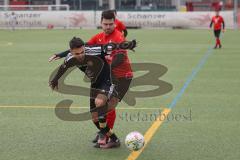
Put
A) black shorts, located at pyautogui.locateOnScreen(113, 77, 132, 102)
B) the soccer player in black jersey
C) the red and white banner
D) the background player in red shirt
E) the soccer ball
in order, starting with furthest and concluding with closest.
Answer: the red and white banner
black shorts, located at pyautogui.locateOnScreen(113, 77, 132, 102)
the background player in red shirt
the soccer player in black jersey
the soccer ball

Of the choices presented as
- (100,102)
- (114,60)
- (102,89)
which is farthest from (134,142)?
(114,60)

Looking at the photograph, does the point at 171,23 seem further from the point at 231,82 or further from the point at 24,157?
the point at 24,157

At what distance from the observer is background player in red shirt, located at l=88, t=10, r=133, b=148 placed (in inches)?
313

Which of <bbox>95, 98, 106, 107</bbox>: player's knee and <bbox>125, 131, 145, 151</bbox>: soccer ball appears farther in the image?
<bbox>95, 98, 106, 107</bbox>: player's knee

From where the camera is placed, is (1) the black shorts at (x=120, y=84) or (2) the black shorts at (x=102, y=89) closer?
(2) the black shorts at (x=102, y=89)

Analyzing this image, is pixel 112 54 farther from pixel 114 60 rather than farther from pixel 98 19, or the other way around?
pixel 98 19

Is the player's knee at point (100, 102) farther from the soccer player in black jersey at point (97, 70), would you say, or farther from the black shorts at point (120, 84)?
the black shorts at point (120, 84)

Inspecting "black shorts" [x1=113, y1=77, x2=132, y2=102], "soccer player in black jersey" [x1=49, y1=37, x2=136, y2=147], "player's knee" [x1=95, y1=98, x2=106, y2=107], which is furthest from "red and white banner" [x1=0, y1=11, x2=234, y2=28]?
"player's knee" [x1=95, y1=98, x2=106, y2=107]

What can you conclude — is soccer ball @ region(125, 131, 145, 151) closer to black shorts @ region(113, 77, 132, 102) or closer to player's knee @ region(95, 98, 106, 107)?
player's knee @ region(95, 98, 106, 107)

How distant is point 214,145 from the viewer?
26.9 feet

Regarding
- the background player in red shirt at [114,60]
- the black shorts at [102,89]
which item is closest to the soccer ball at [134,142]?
the background player in red shirt at [114,60]

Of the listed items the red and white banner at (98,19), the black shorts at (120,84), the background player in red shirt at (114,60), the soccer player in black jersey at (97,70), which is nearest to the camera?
the soccer player in black jersey at (97,70)

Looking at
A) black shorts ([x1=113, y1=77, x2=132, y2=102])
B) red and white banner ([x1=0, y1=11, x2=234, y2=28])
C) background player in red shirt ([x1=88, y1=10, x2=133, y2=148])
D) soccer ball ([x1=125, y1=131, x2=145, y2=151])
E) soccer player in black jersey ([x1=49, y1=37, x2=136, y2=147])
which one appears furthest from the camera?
red and white banner ([x1=0, y1=11, x2=234, y2=28])

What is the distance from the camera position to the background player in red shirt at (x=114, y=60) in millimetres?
7961
